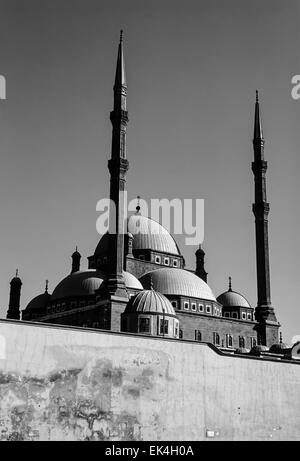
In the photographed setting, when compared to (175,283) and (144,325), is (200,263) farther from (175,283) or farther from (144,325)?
(144,325)

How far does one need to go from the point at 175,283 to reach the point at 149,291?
22.4 ft

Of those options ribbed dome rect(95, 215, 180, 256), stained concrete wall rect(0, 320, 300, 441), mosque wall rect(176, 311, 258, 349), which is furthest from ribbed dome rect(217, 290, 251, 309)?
stained concrete wall rect(0, 320, 300, 441)

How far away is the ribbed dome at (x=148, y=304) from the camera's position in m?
34.2

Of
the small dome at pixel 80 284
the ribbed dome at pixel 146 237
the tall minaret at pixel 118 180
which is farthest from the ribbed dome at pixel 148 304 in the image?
the ribbed dome at pixel 146 237

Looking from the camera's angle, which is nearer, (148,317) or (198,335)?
(148,317)

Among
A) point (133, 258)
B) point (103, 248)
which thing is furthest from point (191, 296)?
point (103, 248)

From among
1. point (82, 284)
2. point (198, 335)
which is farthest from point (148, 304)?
point (82, 284)

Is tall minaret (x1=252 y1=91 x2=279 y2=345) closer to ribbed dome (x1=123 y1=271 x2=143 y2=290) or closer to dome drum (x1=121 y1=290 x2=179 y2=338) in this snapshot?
ribbed dome (x1=123 y1=271 x2=143 y2=290)

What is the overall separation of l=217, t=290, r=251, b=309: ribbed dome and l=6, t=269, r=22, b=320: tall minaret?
16.6m

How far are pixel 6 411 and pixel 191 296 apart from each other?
23276 mm

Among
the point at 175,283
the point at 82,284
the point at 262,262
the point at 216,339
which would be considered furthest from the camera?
the point at 262,262

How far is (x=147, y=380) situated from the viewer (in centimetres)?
2341

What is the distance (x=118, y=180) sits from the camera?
3662 cm
